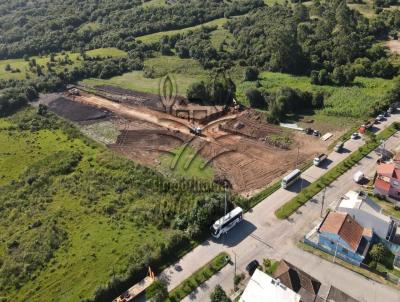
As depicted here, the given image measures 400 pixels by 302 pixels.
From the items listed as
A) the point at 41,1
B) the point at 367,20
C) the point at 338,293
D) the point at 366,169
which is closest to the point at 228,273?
the point at 338,293

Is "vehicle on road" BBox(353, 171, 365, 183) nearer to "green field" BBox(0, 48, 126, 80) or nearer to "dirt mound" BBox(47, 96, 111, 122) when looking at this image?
"dirt mound" BBox(47, 96, 111, 122)

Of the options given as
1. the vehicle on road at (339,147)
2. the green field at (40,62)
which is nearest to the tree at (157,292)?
the vehicle on road at (339,147)

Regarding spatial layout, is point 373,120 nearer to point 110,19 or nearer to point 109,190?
point 109,190

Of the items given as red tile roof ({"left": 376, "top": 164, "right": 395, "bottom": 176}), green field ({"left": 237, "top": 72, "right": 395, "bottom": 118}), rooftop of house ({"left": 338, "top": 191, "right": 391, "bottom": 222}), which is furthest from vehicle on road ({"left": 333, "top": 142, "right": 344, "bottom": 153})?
rooftop of house ({"left": 338, "top": 191, "right": 391, "bottom": 222})

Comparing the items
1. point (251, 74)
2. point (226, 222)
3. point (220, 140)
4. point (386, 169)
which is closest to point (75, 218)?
point (226, 222)

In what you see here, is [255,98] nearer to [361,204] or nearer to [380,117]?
[380,117]

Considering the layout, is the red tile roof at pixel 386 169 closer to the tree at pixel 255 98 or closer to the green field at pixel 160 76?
the tree at pixel 255 98
